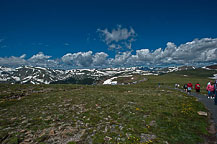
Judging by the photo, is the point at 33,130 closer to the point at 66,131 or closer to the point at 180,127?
the point at 66,131

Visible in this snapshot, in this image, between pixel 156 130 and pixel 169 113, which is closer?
pixel 156 130

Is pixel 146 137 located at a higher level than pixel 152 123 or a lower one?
higher

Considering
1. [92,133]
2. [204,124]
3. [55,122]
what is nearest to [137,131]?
[92,133]

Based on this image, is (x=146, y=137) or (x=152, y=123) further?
(x=152, y=123)

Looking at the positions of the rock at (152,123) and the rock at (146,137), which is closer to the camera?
the rock at (146,137)

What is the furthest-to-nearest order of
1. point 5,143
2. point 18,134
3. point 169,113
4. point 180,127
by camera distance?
1. point 169,113
2. point 180,127
3. point 18,134
4. point 5,143

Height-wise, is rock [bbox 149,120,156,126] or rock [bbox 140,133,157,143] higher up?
rock [bbox 140,133,157,143]

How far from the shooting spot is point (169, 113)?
50.2ft

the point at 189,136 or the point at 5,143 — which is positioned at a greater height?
the point at 5,143

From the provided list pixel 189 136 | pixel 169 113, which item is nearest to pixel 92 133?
pixel 189 136

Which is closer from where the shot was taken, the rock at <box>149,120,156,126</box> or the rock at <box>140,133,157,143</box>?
the rock at <box>140,133,157,143</box>

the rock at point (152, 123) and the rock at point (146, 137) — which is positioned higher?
the rock at point (146, 137)

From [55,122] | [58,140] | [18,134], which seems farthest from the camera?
[55,122]

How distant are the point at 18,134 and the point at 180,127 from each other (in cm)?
1500
